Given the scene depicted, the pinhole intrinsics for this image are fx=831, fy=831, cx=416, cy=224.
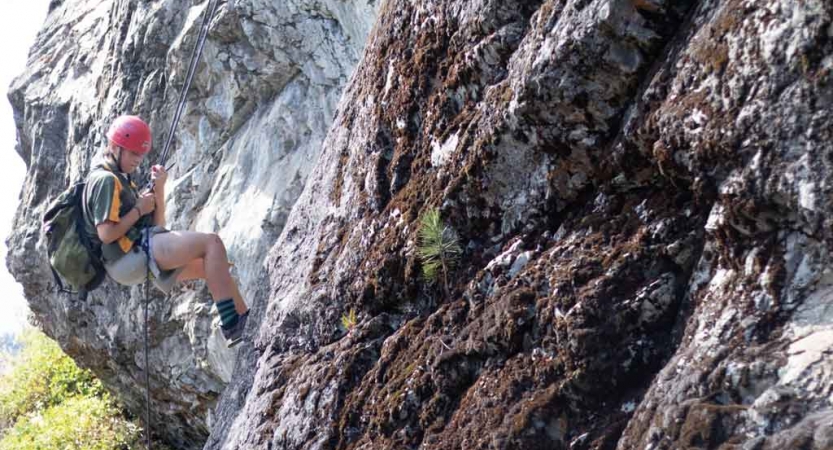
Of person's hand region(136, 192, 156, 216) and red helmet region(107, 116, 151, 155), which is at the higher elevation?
red helmet region(107, 116, 151, 155)

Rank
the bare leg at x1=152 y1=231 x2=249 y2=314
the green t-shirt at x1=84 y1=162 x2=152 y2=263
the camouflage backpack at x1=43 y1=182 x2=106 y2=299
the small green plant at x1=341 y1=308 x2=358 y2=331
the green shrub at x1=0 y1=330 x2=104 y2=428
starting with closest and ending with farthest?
the small green plant at x1=341 y1=308 x2=358 y2=331 < the green t-shirt at x1=84 y1=162 x2=152 y2=263 < the camouflage backpack at x1=43 y1=182 x2=106 y2=299 < the bare leg at x1=152 y1=231 x2=249 y2=314 < the green shrub at x1=0 y1=330 x2=104 y2=428

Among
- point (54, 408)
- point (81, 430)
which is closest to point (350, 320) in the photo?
point (81, 430)

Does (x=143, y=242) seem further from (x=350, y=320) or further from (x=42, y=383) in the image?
(x=42, y=383)

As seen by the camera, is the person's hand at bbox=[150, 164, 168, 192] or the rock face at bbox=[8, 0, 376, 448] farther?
the rock face at bbox=[8, 0, 376, 448]

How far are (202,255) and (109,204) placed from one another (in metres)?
1.02

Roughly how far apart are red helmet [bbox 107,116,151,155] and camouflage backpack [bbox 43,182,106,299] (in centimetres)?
55

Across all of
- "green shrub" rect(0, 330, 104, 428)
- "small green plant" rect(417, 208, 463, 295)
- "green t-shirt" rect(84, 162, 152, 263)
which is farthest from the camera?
"green shrub" rect(0, 330, 104, 428)

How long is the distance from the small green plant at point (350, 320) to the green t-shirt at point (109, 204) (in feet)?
10.7

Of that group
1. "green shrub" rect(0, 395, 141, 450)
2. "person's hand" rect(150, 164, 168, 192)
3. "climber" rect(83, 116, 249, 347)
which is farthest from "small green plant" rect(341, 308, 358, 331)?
"green shrub" rect(0, 395, 141, 450)

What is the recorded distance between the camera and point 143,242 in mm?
7996

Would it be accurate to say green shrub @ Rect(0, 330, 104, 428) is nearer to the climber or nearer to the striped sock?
the climber

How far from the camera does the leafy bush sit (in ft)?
49.8

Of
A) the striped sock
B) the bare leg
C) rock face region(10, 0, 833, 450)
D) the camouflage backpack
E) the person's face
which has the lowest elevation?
rock face region(10, 0, 833, 450)

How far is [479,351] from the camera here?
4.22m
